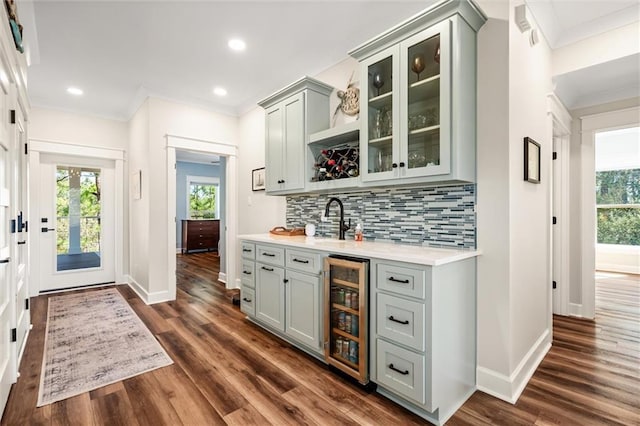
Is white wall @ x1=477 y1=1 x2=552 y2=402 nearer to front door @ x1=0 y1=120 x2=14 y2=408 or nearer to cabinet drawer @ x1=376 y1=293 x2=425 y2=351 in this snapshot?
cabinet drawer @ x1=376 y1=293 x2=425 y2=351

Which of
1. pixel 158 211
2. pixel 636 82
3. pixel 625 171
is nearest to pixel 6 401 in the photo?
pixel 158 211

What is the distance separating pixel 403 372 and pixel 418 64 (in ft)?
6.19

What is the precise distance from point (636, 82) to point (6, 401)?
5.30 m

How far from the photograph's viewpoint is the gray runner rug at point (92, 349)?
6.73 feet

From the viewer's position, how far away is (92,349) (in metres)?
2.54

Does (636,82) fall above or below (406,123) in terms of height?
above

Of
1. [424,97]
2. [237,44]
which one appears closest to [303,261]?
[424,97]

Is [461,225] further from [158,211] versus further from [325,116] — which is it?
[158,211]

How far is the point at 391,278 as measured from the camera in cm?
178

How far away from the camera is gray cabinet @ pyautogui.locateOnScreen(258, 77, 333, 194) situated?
116 inches

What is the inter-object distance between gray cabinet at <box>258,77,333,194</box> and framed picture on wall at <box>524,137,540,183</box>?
173cm

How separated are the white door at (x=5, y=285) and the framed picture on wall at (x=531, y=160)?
10.3 feet

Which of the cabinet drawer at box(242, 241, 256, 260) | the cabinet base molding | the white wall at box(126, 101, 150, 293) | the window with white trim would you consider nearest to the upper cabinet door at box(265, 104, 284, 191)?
the cabinet drawer at box(242, 241, 256, 260)

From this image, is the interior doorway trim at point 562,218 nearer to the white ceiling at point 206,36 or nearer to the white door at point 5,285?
the white ceiling at point 206,36
